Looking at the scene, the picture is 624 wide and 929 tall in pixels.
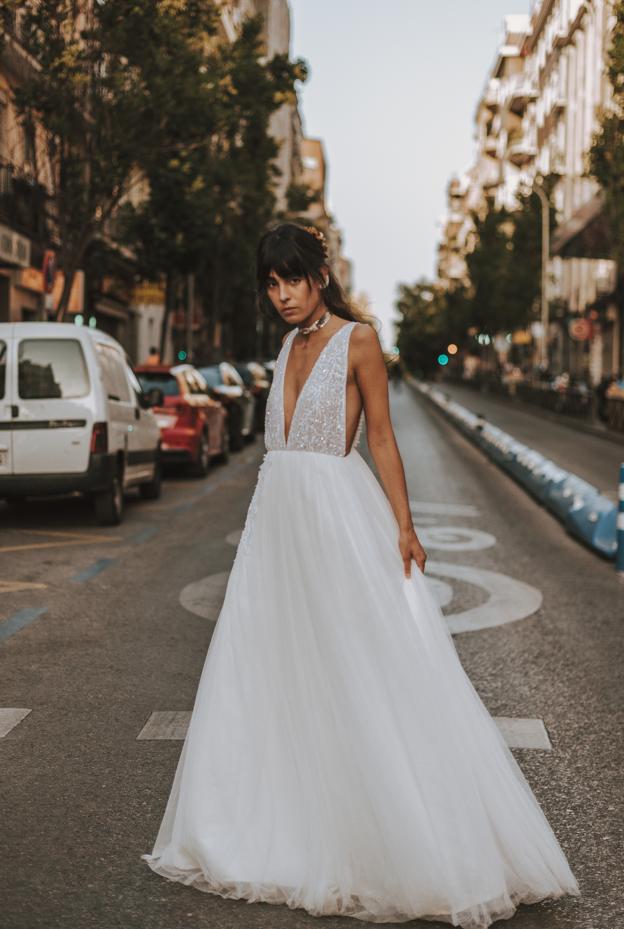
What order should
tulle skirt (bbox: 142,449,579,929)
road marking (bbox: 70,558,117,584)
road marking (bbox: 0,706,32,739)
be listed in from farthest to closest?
road marking (bbox: 70,558,117,584), road marking (bbox: 0,706,32,739), tulle skirt (bbox: 142,449,579,929)

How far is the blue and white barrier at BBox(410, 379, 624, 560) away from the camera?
436 inches

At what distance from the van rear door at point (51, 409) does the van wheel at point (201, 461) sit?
5.71 metres

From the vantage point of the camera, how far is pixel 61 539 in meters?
11.6

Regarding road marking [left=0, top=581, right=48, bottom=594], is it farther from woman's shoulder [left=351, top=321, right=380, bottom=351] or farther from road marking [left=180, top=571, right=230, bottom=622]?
woman's shoulder [left=351, top=321, right=380, bottom=351]

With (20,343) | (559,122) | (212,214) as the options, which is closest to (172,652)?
(20,343)

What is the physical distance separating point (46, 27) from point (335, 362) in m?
18.3

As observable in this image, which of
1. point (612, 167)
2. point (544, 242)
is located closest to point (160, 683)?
point (612, 167)

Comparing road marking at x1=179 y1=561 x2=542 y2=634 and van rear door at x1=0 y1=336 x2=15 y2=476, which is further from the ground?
van rear door at x1=0 y1=336 x2=15 y2=476

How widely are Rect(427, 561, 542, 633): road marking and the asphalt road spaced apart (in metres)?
0.02

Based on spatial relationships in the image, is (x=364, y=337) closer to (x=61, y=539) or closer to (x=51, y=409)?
(x=61, y=539)

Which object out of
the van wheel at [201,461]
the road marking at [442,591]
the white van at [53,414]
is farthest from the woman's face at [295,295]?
the van wheel at [201,461]

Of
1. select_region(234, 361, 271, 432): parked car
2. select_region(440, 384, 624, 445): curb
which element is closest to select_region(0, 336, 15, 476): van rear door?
select_region(234, 361, 271, 432): parked car

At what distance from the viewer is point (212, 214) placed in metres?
32.2

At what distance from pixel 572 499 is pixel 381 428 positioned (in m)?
9.76
